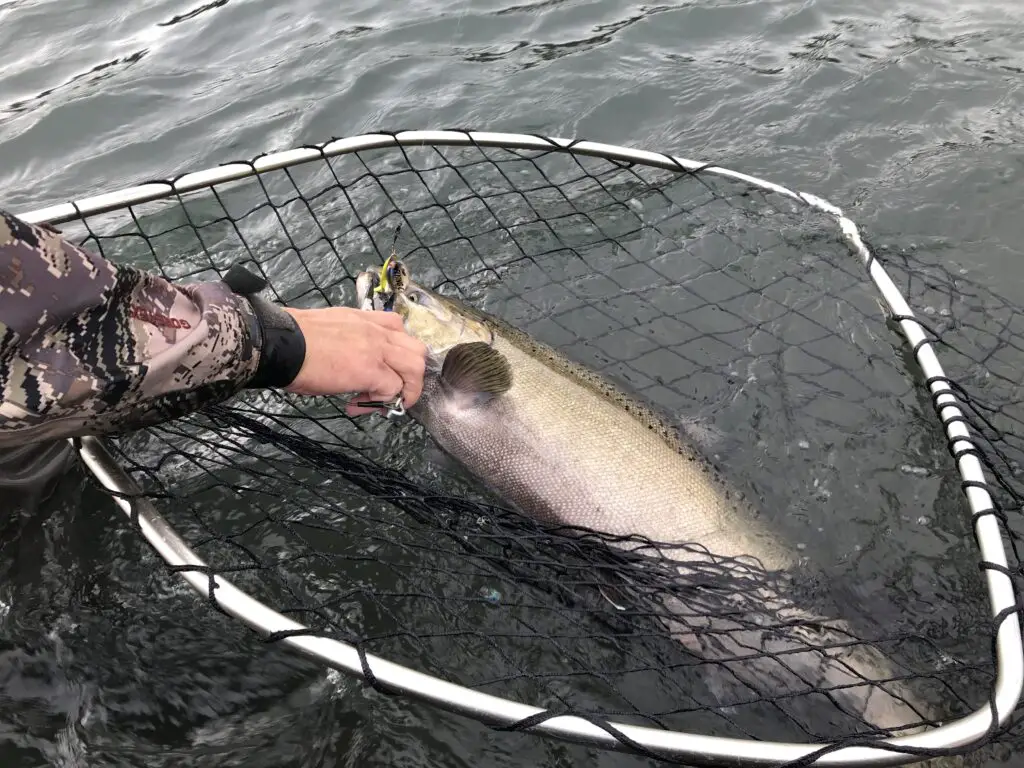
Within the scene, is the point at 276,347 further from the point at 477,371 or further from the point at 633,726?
the point at 633,726

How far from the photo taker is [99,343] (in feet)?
6.74

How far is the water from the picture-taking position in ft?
9.11

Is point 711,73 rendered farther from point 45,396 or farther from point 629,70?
point 45,396

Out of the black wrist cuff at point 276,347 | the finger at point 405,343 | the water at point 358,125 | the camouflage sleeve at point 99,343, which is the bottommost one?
the water at point 358,125

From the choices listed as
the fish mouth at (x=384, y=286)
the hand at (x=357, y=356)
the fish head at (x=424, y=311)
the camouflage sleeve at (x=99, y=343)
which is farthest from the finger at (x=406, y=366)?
the fish mouth at (x=384, y=286)

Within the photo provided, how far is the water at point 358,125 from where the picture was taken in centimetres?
278

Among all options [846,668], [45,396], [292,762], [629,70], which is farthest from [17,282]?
[629,70]

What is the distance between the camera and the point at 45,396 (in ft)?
6.40

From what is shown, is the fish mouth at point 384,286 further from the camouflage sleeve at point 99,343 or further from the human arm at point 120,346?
the camouflage sleeve at point 99,343

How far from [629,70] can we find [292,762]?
21.3ft

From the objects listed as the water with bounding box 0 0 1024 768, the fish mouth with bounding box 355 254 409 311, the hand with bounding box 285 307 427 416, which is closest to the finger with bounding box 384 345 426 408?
the hand with bounding box 285 307 427 416

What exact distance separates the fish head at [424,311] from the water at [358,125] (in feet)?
5.20

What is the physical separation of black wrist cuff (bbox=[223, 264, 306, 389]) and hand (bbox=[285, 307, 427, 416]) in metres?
0.04

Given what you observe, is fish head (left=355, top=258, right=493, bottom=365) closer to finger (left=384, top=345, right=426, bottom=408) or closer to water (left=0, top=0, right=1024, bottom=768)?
finger (left=384, top=345, right=426, bottom=408)
